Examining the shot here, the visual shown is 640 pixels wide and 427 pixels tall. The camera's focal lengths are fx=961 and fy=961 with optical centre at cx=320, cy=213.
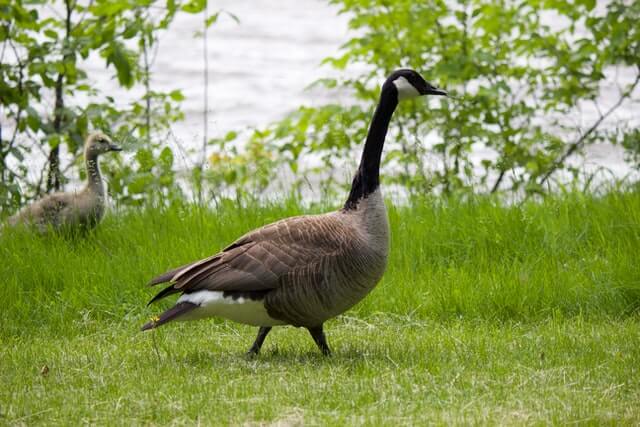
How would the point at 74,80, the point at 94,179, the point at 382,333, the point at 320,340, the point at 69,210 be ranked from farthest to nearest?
1. the point at 74,80
2. the point at 94,179
3. the point at 69,210
4. the point at 382,333
5. the point at 320,340

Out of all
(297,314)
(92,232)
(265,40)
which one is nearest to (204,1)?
(92,232)

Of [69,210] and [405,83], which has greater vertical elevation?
[405,83]

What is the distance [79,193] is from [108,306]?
1479 millimetres

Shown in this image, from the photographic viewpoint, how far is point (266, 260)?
5.48 metres

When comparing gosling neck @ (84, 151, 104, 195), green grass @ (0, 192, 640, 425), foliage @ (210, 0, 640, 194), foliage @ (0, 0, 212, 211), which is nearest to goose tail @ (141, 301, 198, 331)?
green grass @ (0, 192, 640, 425)

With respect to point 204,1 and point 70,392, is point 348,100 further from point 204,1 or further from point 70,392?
point 70,392

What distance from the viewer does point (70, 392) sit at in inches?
196

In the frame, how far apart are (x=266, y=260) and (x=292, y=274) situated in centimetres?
17

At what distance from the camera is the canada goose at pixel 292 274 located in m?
5.39

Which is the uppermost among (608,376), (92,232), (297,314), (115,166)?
(115,166)

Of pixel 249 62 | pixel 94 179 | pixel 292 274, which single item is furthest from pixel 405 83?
pixel 249 62

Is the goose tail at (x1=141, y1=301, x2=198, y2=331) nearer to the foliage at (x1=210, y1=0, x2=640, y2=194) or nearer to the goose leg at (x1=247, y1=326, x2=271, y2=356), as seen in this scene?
the goose leg at (x1=247, y1=326, x2=271, y2=356)

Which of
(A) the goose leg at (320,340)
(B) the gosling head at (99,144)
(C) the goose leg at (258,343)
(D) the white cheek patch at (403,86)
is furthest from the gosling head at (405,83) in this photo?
(B) the gosling head at (99,144)

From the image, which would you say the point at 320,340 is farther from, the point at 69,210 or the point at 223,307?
the point at 69,210
